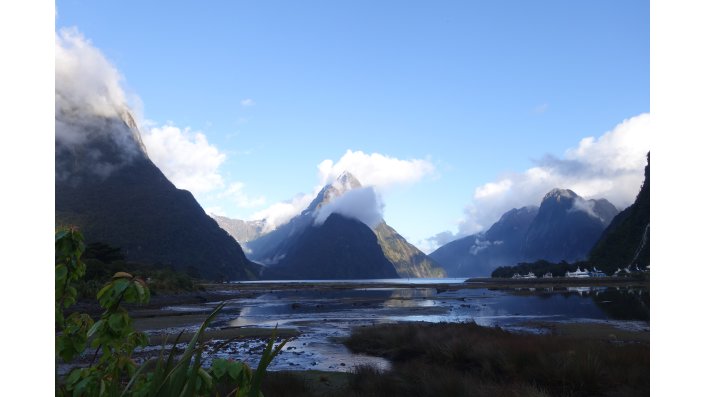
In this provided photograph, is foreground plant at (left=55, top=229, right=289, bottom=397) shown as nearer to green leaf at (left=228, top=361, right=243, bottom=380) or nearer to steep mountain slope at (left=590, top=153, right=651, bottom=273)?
green leaf at (left=228, top=361, right=243, bottom=380)

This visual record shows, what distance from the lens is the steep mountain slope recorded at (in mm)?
150500

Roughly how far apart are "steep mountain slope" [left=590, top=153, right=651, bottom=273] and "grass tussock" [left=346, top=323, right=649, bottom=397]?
151 meters

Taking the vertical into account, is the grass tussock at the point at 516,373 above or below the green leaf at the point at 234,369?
below

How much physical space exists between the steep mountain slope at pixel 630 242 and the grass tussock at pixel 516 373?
15079 cm

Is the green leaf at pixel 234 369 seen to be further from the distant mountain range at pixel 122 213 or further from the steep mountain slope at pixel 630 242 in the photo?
the steep mountain slope at pixel 630 242

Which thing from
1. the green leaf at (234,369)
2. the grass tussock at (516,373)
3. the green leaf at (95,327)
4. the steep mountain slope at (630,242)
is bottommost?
the grass tussock at (516,373)

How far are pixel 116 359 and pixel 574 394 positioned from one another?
419 inches

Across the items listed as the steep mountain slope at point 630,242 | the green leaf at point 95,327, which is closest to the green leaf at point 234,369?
the green leaf at point 95,327

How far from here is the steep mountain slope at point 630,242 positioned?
150500 mm

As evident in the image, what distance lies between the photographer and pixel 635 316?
117 feet

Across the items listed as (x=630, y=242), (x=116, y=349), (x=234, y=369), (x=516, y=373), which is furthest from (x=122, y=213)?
(x=234, y=369)
